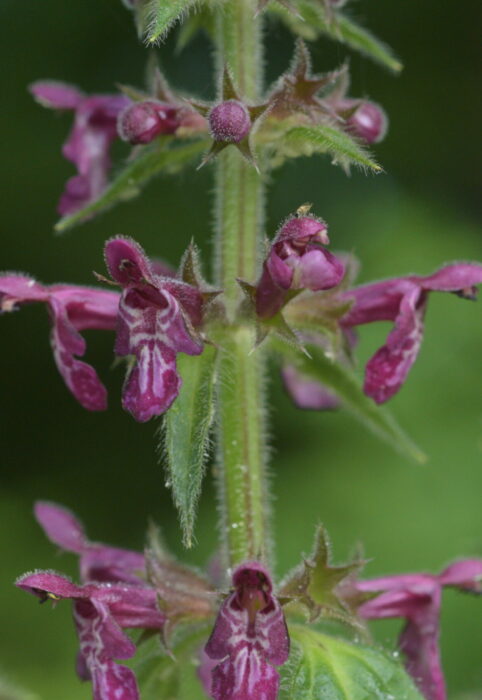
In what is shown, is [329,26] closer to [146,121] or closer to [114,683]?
[146,121]

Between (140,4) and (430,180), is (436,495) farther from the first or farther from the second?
(140,4)

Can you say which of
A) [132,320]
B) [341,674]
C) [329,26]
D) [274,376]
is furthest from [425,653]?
[274,376]

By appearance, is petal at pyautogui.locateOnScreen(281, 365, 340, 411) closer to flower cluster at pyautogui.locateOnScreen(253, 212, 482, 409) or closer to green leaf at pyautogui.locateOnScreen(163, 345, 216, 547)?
flower cluster at pyautogui.locateOnScreen(253, 212, 482, 409)

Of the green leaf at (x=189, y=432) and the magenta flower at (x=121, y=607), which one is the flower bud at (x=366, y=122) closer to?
the green leaf at (x=189, y=432)

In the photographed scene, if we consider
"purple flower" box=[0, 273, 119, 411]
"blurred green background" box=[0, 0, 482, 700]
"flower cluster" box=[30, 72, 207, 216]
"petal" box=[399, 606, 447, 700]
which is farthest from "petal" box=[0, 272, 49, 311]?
"blurred green background" box=[0, 0, 482, 700]

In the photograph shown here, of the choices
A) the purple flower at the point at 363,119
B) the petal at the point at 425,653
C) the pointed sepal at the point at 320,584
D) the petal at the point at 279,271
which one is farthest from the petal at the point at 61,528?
the purple flower at the point at 363,119

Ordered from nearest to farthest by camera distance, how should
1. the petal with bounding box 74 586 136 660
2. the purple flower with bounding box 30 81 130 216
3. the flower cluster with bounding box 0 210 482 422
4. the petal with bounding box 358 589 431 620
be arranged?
the flower cluster with bounding box 0 210 482 422 < the petal with bounding box 74 586 136 660 < the petal with bounding box 358 589 431 620 < the purple flower with bounding box 30 81 130 216
